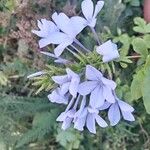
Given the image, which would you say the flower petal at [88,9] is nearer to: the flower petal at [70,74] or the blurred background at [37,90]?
the flower petal at [70,74]

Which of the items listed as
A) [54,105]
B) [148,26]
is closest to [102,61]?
[148,26]

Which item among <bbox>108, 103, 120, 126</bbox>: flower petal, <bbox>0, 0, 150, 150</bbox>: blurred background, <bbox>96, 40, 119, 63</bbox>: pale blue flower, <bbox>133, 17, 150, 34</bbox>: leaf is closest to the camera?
<bbox>96, 40, 119, 63</bbox>: pale blue flower

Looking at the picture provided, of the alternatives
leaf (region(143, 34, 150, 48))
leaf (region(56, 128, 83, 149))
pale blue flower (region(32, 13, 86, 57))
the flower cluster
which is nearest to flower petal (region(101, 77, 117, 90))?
the flower cluster

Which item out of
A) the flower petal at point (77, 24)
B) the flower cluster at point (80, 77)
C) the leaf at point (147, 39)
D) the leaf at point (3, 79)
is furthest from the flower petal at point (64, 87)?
the leaf at point (3, 79)

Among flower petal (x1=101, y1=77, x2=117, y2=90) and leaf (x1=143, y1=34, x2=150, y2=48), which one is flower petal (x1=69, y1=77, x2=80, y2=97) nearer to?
flower petal (x1=101, y1=77, x2=117, y2=90)

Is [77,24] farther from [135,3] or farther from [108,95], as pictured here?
[135,3]

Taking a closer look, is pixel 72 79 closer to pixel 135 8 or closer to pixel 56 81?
pixel 56 81
